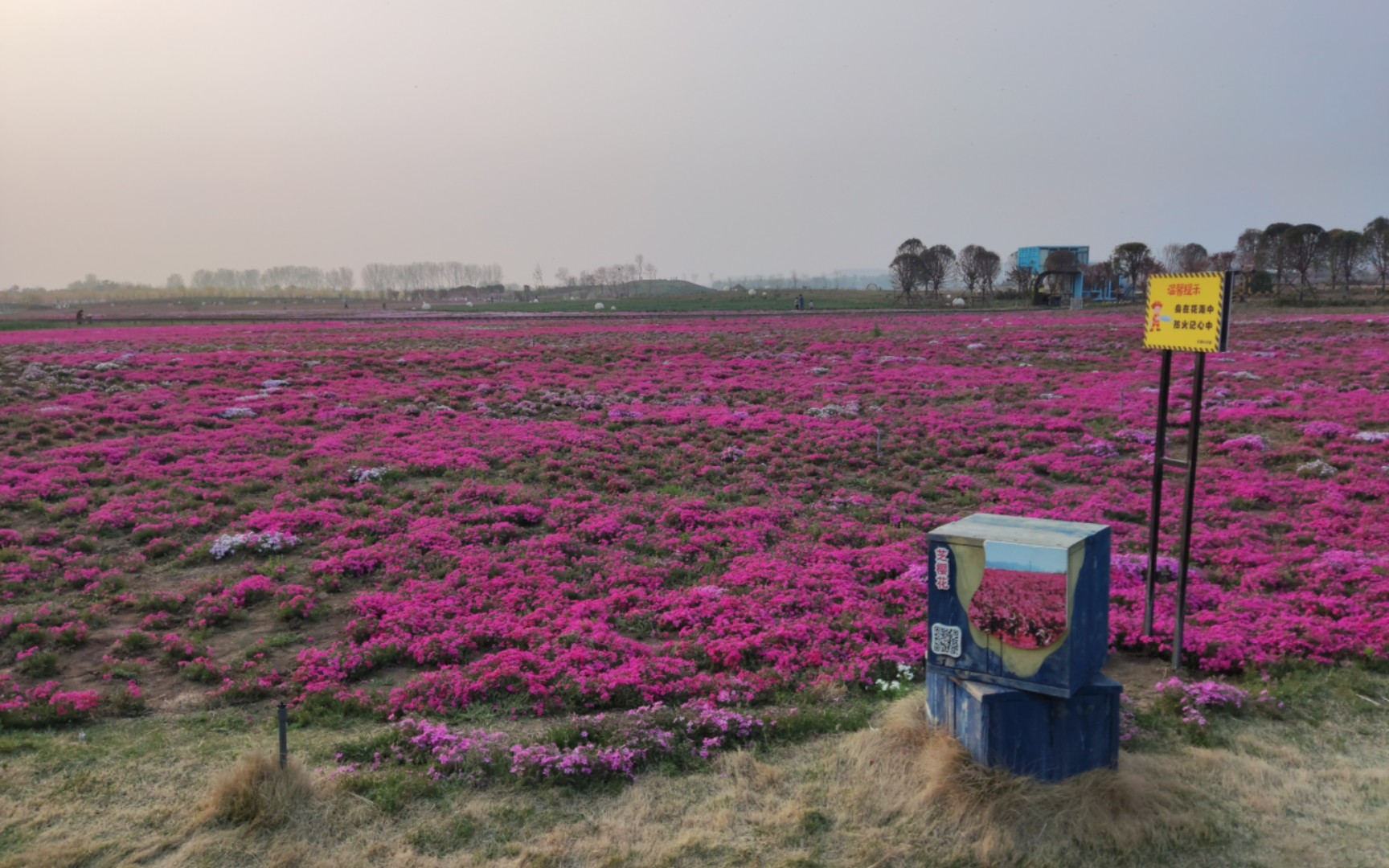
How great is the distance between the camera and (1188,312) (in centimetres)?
759

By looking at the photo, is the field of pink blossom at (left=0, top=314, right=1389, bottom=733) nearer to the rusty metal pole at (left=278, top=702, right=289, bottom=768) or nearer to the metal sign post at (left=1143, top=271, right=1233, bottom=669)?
the metal sign post at (left=1143, top=271, right=1233, bottom=669)

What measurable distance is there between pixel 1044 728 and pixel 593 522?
29.2ft

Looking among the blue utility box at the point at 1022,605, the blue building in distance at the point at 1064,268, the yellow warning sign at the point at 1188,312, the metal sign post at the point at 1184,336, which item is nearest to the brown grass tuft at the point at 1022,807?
the blue utility box at the point at 1022,605

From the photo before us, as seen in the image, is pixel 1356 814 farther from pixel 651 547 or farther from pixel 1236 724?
pixel 651 547

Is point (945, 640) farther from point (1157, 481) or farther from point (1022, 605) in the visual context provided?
point (1157, 481)

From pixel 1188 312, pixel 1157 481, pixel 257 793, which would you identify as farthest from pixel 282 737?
pixel 1188 312

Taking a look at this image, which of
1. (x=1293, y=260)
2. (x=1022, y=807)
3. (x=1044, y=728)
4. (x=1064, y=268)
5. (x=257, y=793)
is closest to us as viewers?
(x=1022, y=807)

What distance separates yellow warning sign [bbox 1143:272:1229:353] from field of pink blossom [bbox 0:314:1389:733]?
3369 millimetres

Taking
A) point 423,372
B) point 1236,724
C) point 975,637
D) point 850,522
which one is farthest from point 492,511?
point 423,372

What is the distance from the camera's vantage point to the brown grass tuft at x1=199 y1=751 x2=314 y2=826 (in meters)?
5.96

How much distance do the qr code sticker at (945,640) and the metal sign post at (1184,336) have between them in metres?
3.17

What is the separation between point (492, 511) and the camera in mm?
14086

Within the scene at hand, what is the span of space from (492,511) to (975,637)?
985 cm

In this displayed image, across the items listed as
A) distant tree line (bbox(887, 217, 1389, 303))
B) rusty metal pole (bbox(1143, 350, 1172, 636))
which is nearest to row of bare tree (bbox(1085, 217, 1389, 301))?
distant tree line (bbox(887, 217, 1389, 303))
